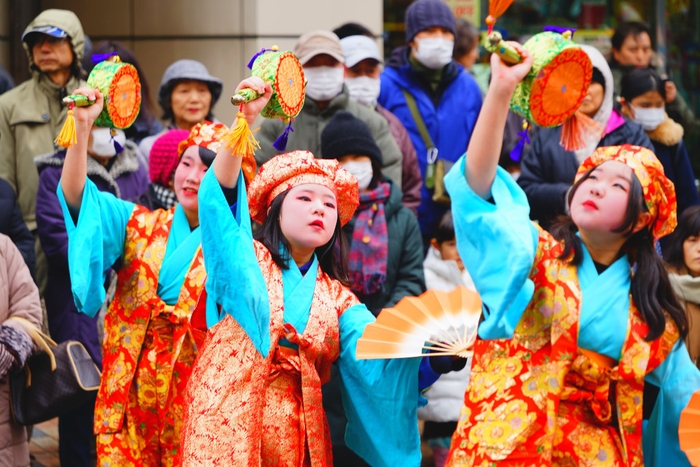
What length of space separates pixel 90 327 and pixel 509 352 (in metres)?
2.81

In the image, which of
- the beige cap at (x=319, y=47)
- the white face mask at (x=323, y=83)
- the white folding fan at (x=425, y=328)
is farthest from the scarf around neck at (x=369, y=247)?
the white folding fan at (x=425, y=328)

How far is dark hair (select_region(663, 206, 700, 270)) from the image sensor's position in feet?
17.2

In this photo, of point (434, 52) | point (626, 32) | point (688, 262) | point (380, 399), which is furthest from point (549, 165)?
point (380, 399)

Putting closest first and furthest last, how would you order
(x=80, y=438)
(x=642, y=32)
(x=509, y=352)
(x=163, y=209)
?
1. (x=509, y=352)
2. (x=163, y=209)
3. (x=80, y=438)
4. (x=642, y=32)

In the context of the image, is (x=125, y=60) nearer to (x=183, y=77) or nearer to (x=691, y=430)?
(x=183, y=77)

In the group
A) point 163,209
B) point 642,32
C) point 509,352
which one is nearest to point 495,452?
point 509,352

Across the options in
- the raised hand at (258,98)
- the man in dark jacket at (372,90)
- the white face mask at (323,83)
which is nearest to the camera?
the raised hand at (258,98)

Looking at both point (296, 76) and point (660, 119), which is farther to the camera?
point (660, 119)

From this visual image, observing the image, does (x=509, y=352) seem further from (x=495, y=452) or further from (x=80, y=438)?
(x=80, y=438)

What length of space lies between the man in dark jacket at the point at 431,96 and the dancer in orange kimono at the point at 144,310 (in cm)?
231

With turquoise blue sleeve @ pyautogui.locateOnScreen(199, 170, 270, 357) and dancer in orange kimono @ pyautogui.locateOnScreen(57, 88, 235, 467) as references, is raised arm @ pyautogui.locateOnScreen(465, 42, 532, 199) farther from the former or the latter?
dancer in orange kimono @ pyautogui.locateOnScreen(57, 88, 235, 467)

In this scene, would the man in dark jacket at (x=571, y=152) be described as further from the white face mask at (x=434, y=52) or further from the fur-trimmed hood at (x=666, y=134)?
the white face mask at (x=434, y=52)

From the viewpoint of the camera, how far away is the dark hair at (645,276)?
3707mm

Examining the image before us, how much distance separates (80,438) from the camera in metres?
5.58
